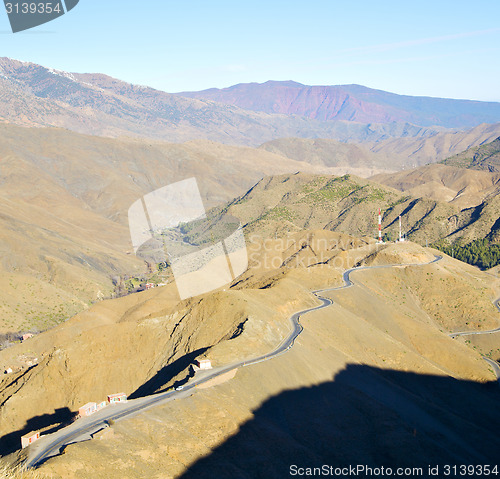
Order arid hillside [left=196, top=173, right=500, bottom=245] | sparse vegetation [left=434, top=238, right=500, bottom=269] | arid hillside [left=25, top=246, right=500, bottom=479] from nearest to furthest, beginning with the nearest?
arid hillside [left=25, top=246, right=500, bottom=479], sparse vegetation [left=434, top=238, right=500, bottom=269], arid hillside [left=196, top=173, right=500, bottom=245]

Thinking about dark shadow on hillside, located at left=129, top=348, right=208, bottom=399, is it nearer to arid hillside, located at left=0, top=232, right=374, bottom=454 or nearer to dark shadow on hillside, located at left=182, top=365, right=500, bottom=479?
arid hillside, located at left=0, top=232, right=374, bottom=454

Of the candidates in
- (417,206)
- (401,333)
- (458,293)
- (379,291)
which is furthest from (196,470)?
(417,206)

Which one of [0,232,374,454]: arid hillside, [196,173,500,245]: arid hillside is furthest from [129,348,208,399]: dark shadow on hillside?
[196,173,500,245]: arid hillside

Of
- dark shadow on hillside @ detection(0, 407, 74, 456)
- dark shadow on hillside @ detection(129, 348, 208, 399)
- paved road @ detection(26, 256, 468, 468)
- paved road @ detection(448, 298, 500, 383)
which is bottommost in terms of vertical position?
paved road @ detection(448, 298, 500, 383)

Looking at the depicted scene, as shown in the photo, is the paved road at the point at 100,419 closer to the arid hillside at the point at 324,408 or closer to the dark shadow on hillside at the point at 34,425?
the arid hillside at the point at 324,408

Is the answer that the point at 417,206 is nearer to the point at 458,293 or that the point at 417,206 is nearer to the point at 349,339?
the point at 458,293

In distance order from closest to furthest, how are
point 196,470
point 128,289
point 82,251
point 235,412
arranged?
point 196,470 → point 235,412 → point 128,289 → point 82,251

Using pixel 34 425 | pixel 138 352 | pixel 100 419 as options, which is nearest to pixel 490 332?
pixel 138 352
